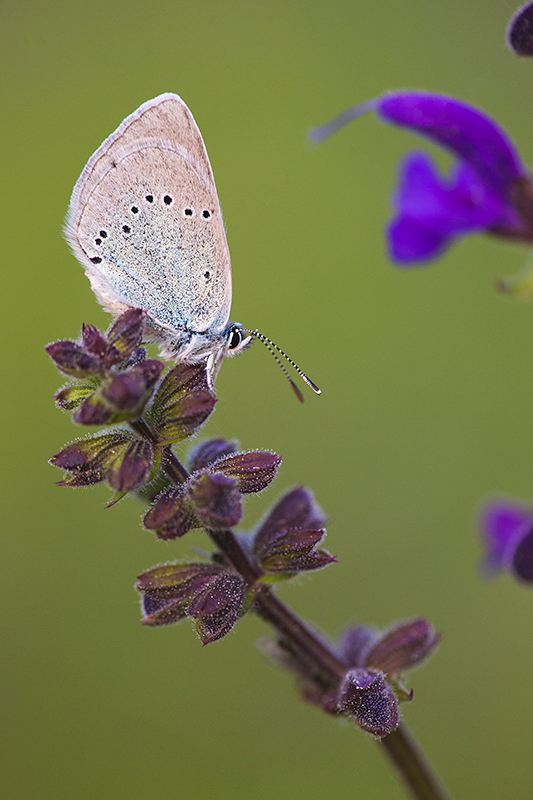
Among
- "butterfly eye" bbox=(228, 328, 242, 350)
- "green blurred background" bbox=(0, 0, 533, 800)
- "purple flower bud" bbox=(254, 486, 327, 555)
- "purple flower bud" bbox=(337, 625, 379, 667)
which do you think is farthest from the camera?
"green blurred background" bbox=(0, 0, 533, 800)

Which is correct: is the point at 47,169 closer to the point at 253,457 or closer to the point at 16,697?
the point at 16,697

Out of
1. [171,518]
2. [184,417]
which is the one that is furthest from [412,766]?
[184,417]

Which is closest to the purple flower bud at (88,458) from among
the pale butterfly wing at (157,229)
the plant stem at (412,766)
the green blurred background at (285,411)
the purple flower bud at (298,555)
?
the purple flower bud at (298,555)

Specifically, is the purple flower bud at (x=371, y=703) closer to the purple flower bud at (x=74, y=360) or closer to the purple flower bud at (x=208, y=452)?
the purple flower bud at (x=208, y=452)

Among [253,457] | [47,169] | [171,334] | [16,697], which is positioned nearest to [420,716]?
[16,697]

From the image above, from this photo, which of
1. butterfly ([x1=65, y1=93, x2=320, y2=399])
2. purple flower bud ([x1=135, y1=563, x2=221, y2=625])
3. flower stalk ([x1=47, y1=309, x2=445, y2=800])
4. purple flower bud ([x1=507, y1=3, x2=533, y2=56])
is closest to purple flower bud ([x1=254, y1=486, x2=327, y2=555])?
flower stalk ([x1=47, y1=309, x2=445, y2=800])

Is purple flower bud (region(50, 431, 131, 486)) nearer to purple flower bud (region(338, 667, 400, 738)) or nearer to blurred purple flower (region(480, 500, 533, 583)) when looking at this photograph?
purple flower bud (region(338, 667, 400, 738))
